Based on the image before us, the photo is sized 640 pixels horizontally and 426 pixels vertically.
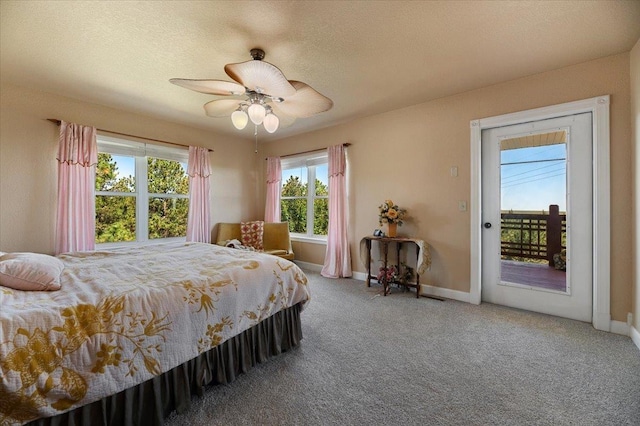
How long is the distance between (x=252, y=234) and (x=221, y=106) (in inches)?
104

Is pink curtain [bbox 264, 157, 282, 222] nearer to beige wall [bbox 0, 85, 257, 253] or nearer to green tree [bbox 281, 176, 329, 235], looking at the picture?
green tree [bbox 281, 176, 329, 235]

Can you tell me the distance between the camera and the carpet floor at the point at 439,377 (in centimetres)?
144

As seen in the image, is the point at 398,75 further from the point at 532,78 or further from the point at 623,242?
the point at 623,242

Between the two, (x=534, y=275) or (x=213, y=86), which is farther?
(x=534, y=275)

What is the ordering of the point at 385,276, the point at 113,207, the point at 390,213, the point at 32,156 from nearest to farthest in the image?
1. the point at 32,156
2. the point at 385,276
3. the point at 390,213
4. the point at 113,207

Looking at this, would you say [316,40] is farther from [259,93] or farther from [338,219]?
[338,219]

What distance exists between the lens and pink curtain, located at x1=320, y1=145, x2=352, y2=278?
4133 mm

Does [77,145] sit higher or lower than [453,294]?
higher

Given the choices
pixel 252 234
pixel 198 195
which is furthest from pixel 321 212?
pixel 198 195

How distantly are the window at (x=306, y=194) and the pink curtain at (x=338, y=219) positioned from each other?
0.36 meters

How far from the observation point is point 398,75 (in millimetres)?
2676

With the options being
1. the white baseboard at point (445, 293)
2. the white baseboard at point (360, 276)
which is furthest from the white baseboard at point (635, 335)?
the white baseboard at point (360, 276)

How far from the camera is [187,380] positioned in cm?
149

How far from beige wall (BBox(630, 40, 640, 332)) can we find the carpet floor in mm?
348
